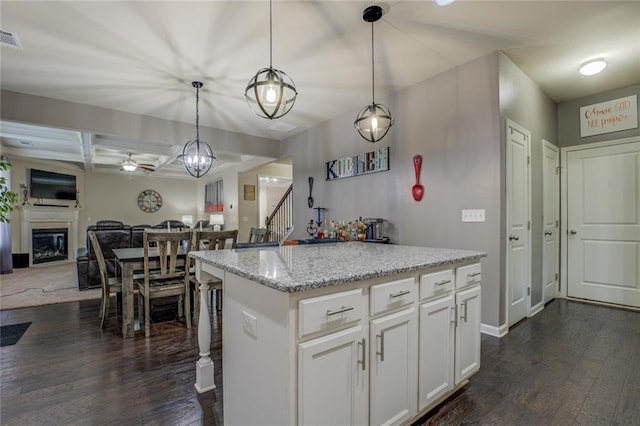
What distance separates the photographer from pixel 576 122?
407cm

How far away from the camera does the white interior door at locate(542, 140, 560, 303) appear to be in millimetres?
3777

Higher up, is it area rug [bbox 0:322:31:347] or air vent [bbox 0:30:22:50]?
air vent [bbox 0:30:22:50]

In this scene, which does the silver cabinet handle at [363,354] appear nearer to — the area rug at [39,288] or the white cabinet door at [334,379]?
the white cabinet door at [334,379]

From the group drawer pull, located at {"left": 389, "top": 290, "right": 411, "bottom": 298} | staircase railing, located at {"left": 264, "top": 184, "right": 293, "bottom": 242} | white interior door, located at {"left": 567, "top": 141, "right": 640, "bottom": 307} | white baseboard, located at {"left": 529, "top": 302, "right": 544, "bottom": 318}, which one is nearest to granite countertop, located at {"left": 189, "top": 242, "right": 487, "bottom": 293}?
drawer pull, located at {"left": 389, "top": 290, "right": 411, "bottom": 298}

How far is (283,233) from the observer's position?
6.61m

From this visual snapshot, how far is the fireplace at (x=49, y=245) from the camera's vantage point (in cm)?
709

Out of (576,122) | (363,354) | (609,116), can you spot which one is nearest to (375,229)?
(363,354)

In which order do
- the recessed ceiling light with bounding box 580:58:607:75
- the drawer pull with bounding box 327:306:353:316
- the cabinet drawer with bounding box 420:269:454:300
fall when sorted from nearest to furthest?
1. the drawer pull with bounding box 327:306:353:316
2. the cabinet drawer with bounding box 420:269:454:300
3. the recessed ceiling light with bounding box 580:58:607:75

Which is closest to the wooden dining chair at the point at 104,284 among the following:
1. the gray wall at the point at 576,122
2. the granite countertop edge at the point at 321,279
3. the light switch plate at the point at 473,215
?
the granite countertop edge at the point at 321,279

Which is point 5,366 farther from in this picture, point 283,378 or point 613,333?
point 613,333

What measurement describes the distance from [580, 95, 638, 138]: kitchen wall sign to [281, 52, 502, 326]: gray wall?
2.15m

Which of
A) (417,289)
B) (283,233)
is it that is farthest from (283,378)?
(283,233)

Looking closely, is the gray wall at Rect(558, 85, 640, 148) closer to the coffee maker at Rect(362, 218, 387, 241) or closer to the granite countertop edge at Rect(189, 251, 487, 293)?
the coffee maker at Rect(362, 218, 387, 241)

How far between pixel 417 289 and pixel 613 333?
108 inches
